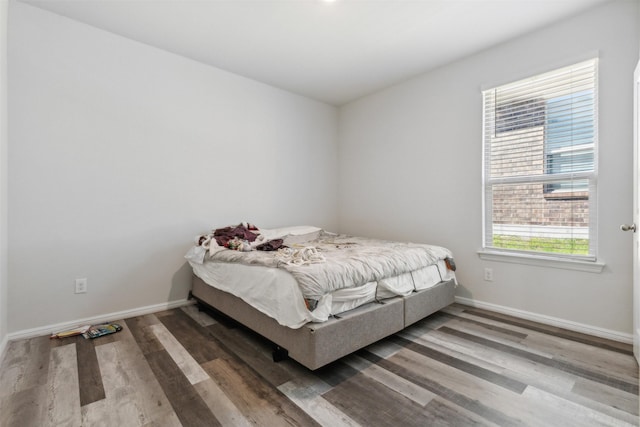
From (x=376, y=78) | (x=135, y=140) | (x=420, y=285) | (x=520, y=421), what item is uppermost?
(x=376, y=78)

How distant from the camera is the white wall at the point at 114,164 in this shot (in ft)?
7.85

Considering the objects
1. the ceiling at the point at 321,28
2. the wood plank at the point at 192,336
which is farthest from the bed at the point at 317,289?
the ceiling at the point at 321,28

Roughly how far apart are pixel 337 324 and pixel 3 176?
8.34 ft

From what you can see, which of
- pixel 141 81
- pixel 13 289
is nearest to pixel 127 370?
pixel 13 289

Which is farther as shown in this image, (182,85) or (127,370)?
(182,85)

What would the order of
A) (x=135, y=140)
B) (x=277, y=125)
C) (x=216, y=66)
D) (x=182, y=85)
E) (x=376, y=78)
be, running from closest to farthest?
(x=135, y=140), (x=182, y=85), (x=216, y=66), (x=376, y=78), (x=277, y=125)

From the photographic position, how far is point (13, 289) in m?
2.35

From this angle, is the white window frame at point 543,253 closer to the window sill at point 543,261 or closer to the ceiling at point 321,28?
the window sill at point 543,261

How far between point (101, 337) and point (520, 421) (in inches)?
110

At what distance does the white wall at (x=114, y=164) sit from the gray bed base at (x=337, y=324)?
0.85 m

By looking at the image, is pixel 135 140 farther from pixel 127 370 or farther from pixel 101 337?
pixel 127 370

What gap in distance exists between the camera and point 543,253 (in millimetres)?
2693

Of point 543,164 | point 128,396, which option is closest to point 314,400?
point 128,396

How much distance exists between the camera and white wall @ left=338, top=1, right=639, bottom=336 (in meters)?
2.30
